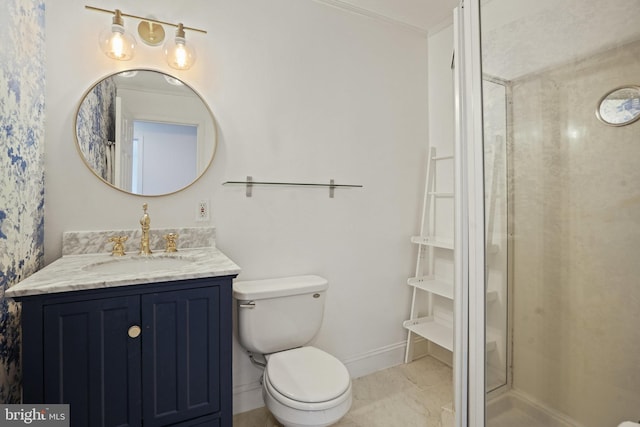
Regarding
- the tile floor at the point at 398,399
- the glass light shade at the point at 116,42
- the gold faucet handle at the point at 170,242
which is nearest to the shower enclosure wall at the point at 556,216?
the tile floor at the point at 398,399

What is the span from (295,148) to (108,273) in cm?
120

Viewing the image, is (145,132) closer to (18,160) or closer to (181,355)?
(18,160)

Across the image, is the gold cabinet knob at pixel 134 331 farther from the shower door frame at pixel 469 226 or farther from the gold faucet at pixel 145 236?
the shower door frame at pixel 469 226

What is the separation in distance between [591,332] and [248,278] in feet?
5.03

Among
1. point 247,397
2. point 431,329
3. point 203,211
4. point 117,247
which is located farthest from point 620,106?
point 247,397

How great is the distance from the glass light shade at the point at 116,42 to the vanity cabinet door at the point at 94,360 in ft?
3.77

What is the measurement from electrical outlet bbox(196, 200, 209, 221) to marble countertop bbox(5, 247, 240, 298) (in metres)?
0.17

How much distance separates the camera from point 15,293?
3.36 ft

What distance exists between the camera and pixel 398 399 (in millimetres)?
2025

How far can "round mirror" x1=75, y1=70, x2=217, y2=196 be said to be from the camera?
62.2 inches

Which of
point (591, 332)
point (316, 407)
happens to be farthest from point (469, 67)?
point (316, 407)

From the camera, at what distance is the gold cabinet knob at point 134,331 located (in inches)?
46.0

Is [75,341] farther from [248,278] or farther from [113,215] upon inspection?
[248,278]

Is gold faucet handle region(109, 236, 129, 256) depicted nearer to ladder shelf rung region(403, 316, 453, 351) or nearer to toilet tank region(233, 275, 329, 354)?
toilet tank region(233, 275, 329, 354)
